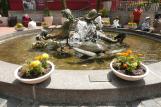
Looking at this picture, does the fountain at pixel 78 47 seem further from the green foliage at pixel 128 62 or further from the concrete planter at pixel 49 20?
the concrete planter at pixel 49 20

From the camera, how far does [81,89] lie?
5.17 meters

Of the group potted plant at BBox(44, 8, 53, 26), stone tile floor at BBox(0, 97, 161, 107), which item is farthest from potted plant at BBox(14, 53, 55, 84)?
potted plant at BBox(44, 8, 53, 26)

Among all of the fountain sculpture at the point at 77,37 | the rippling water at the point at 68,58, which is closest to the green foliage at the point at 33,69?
the rippling water at the point at 68,58

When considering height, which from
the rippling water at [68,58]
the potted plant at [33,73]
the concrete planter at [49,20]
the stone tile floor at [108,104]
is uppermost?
→ the concrete planter at [49,20]

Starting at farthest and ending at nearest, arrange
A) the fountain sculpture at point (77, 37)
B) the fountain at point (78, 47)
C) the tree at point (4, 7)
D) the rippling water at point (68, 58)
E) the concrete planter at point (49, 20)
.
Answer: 1. the tree at point (4, 7)
2. the concrete planter at point (49, 20)
3. the fountain sculpture at point (77, 37)
4. the fountain at point (78, 47)
5. the rippling water at point (68, 58)

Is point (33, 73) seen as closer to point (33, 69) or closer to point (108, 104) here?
point (33, 69)

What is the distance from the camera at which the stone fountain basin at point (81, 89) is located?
522 cm

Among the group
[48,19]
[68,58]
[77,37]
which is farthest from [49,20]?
[68,58]

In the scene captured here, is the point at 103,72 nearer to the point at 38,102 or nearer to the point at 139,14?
the point at 38,102

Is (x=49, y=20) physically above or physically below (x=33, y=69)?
above

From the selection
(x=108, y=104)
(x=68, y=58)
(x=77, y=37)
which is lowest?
(x=108, y=104)

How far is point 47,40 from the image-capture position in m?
10.5

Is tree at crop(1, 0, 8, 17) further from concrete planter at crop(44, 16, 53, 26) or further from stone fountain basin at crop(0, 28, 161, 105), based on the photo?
stone fountain basin at crop(0, 28, 161, 105)

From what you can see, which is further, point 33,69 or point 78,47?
point 78,47
